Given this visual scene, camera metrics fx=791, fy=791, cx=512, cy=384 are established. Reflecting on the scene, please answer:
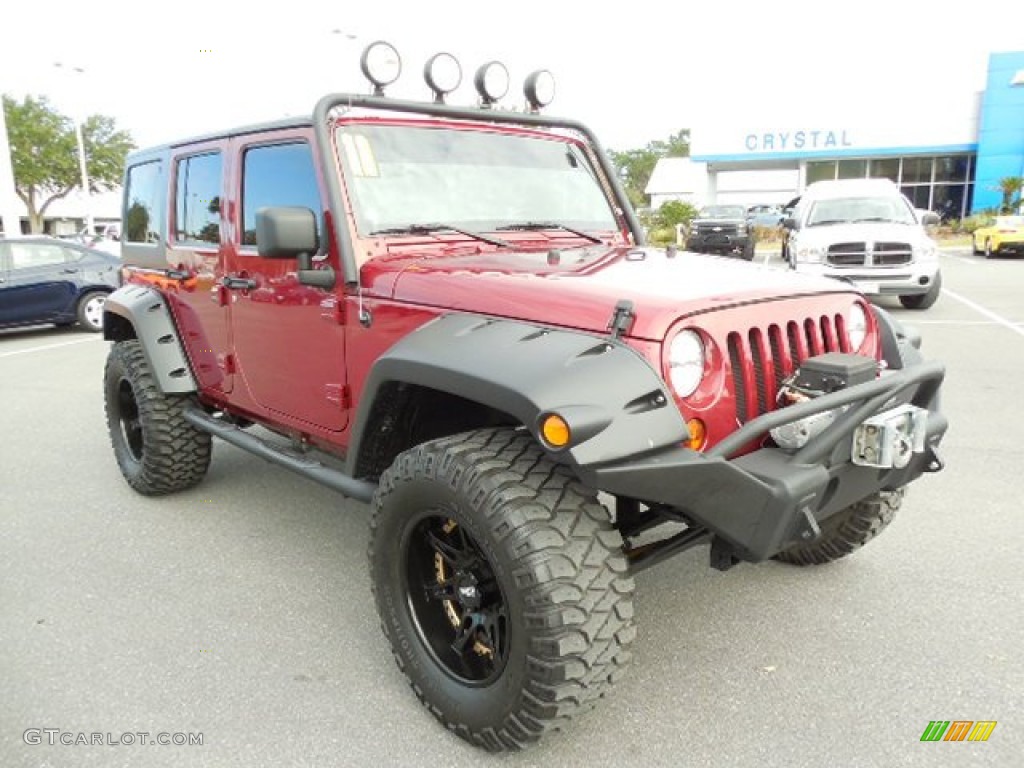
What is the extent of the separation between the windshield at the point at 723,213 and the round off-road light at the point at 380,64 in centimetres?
2166

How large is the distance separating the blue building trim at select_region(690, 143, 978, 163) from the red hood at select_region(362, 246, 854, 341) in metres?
36.1

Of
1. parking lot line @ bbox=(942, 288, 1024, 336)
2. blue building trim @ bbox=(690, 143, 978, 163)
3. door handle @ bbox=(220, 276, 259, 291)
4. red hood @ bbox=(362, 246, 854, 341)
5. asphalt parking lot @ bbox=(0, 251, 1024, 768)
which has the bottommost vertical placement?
asphalt parking lot @ bbox=(0, 251, 1024, 768)

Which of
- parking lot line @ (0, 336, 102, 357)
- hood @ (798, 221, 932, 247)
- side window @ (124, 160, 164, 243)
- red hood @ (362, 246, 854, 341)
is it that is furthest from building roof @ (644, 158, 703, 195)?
red hood @ (362, 246, 854, 341)

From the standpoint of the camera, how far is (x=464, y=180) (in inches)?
131

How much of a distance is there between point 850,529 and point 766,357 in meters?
1.27

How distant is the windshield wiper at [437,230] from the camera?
10.1 feet

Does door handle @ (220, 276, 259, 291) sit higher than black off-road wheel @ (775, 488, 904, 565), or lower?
higher

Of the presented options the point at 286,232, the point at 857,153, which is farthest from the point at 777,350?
the point at 857,153

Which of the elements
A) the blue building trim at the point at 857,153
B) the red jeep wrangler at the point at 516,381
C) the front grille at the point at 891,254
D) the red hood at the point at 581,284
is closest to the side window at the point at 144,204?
the red jeep wrangler at the point at 516,381

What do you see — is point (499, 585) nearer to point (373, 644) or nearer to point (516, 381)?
point (516, 381)

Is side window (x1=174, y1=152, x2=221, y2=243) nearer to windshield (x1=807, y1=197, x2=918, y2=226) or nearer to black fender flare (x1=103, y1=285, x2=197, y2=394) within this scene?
black fender flare (x1=103, y1=285, x2=197, y2=394)

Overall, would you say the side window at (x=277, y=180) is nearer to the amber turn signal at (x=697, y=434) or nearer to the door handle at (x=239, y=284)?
the door handle at (x=239, y=284)

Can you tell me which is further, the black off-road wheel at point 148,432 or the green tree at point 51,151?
the green tree at point 51,151

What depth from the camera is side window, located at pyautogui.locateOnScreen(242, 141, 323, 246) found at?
3.16m
